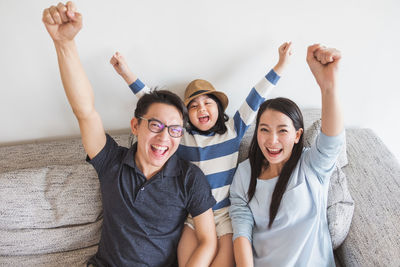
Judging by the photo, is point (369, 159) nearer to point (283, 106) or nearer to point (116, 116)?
point (283, 106)


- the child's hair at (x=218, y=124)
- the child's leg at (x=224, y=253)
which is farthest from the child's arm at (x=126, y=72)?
the child's leg at (x=224, y=253)

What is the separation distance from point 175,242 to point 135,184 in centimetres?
35

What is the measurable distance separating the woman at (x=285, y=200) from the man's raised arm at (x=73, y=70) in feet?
2.33

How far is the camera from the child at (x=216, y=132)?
4.59ft

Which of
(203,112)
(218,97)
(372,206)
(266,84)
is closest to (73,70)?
(203,112)

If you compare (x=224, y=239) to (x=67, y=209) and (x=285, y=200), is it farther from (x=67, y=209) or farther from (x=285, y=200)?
(x=67, y=209)

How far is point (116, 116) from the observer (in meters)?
1.72

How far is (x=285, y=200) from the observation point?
120 centimetres

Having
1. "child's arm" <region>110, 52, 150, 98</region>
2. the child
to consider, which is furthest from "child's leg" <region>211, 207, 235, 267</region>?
"child's arm" <region>110, 52, 150, 98</region>

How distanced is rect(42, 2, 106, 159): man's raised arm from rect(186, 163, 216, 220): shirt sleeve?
16.7 inches

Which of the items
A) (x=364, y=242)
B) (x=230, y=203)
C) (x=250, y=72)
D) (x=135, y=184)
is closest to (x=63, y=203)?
(x=135, y=184)

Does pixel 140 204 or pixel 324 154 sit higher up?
pixel 324 154

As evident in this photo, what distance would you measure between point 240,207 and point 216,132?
0.42 m

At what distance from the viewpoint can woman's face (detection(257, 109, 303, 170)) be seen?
1203 mm
